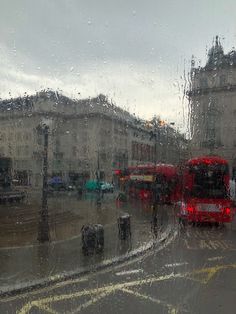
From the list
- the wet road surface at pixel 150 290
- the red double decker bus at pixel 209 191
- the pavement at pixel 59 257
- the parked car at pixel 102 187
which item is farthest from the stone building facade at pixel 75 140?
the wet road surface at pixel 150 290

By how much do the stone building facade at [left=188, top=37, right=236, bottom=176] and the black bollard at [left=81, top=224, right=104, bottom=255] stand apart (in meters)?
37.1

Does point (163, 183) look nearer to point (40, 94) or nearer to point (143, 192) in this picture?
point (143, 192)

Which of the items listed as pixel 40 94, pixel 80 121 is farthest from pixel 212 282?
pixel 40 94

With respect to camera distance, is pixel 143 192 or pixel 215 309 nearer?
pixel 215 309

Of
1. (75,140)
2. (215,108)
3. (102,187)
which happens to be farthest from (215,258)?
(75,140)

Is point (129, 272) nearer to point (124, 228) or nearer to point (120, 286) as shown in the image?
point (120, 286)

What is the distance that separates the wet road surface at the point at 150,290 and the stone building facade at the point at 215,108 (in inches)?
Answer: 1483

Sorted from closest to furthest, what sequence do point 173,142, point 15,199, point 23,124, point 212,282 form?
point 212,282 < point 15,199 < point 173,142 < point 23,124

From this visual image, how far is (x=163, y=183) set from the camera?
104 ft

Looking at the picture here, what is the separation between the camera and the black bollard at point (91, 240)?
12391 millimetres

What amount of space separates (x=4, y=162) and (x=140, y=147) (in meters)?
41.7

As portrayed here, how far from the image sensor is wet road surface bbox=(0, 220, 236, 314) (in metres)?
7.82

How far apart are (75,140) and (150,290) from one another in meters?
61.2

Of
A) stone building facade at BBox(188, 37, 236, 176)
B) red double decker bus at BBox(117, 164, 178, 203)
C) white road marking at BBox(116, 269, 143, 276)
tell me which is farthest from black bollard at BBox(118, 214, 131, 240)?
stone building facade at BBox(188, 37, 236, 176)
